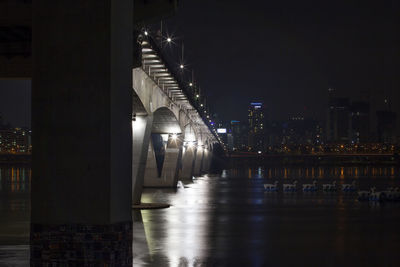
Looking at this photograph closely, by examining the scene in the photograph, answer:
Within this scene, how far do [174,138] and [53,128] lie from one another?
197ft

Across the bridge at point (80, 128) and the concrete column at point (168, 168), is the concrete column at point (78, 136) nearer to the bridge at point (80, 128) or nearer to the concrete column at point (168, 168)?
the bridge at point (80, 128)

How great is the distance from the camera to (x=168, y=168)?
76625mm

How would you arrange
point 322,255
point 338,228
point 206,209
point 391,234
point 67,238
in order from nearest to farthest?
1. point 67,238
2. point 322,255
3. point 391,234
4. point 338,228
5. point 206,209

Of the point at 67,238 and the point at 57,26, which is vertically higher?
the point at 57,26

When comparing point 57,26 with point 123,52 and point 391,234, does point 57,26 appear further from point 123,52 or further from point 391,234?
point 391,234

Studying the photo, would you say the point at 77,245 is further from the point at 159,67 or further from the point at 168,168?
the point at 168,168

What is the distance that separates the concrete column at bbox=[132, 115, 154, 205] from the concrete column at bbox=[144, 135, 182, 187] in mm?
28535

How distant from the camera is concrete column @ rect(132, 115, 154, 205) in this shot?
45.2 metres

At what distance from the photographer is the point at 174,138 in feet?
252

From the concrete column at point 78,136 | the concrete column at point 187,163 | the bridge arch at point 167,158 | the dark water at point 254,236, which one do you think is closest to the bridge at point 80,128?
the concrete column at point 78,136

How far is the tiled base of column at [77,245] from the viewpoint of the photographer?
16359mm

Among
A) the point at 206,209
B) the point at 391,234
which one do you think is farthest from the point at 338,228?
the point at 206,209

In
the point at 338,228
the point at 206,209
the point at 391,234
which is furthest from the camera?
the point at 206,209

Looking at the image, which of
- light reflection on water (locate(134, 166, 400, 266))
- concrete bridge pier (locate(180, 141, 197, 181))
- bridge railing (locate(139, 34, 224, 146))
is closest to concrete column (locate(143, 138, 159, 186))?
bridge railing (locate(139, 34, 224, 146))
